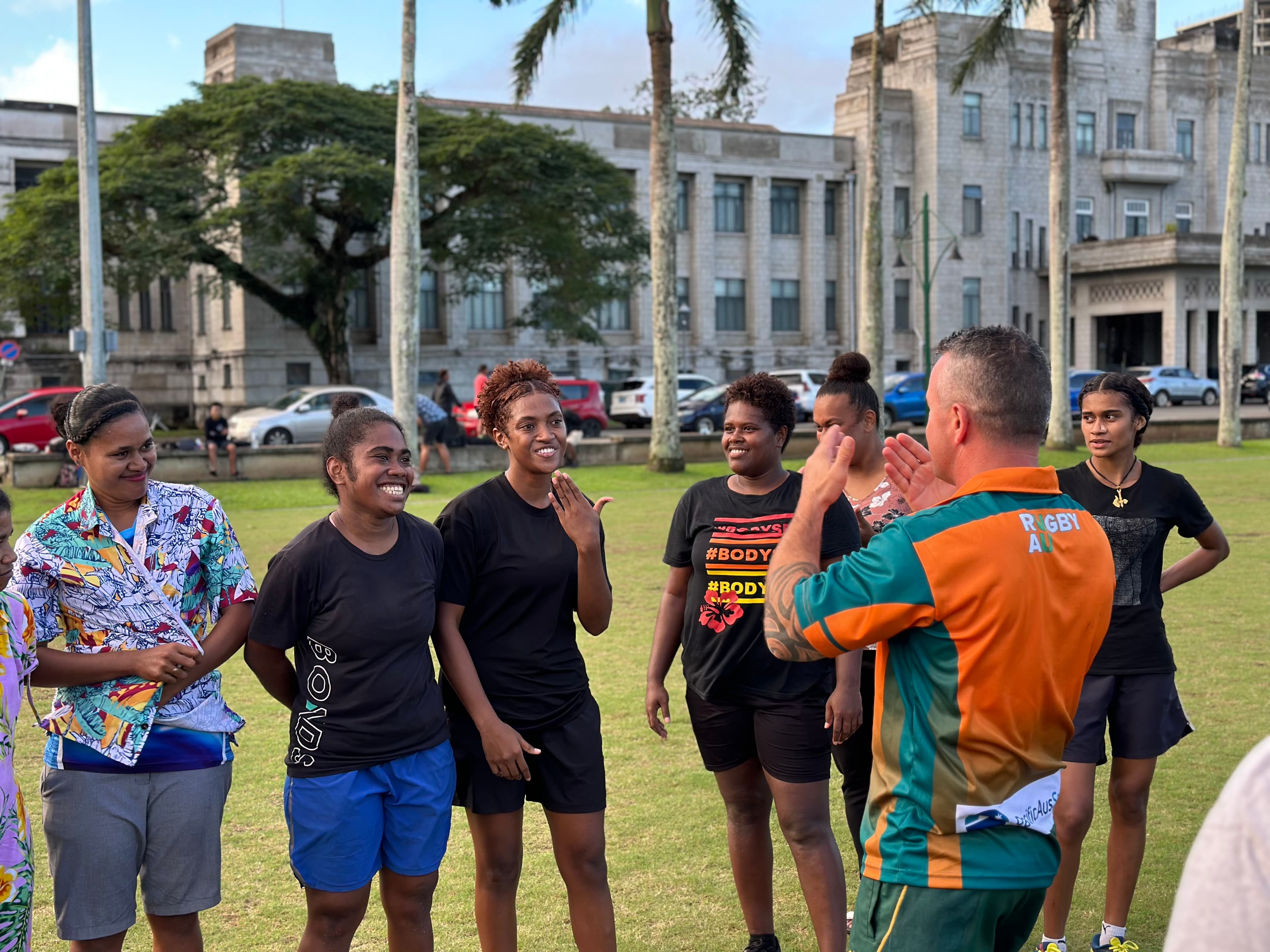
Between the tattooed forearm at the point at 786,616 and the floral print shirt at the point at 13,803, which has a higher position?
the tattooed forearm at the point at 786,616

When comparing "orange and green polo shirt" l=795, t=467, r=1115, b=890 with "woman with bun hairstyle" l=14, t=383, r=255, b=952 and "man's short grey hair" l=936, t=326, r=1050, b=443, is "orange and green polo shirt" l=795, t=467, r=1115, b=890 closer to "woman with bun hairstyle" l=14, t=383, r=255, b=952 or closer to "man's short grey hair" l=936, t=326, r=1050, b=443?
"man's short grey hair" l=936, t=326, r=1050, b=443

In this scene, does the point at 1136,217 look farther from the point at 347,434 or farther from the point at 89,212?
the point at 347,434

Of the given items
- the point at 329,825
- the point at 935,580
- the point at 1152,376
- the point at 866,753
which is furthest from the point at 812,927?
the point at 1152,376

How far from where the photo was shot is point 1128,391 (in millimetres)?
4812

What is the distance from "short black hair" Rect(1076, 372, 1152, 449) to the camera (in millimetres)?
4785

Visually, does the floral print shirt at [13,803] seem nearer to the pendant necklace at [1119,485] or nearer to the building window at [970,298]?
the pendant necklace at [1119,485]

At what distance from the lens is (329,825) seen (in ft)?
11.8

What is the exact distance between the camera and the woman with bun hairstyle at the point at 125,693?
3.50 m

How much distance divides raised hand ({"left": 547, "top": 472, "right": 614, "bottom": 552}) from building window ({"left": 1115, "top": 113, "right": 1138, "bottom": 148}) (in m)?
62.8

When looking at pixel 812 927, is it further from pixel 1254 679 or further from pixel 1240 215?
pixel 1240 215

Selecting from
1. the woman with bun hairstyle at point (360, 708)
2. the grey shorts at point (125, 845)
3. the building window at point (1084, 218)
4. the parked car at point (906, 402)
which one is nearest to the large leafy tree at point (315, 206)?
the parked car at point (906, 402)

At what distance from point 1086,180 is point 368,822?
203 ft

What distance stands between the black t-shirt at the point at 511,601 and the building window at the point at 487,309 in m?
44.3

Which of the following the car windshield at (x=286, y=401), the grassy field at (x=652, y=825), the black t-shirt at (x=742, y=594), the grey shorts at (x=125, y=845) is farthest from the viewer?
the car windshield at (x=286, y=401)
